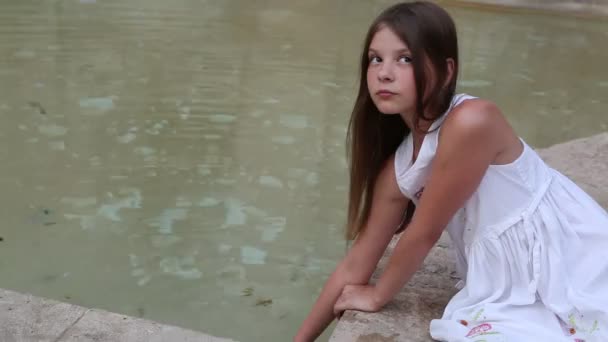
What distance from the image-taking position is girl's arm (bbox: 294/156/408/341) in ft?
6.07

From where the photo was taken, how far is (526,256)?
1.65 m

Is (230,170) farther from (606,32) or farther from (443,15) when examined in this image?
(606,32)

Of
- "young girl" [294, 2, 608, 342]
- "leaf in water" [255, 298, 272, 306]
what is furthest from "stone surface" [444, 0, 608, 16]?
"young girl" [294, 2, 608, 342]

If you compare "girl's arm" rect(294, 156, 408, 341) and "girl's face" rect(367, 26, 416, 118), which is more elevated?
"girl's face" rect(367, 26, 416, 118)

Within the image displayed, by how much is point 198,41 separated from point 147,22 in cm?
73

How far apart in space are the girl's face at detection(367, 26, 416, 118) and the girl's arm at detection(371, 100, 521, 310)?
110 millimetres

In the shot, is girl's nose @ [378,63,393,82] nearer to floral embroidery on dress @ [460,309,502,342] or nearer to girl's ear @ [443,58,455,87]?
girl's ear @ [443,58,455,87]

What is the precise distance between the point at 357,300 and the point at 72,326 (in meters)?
0.69

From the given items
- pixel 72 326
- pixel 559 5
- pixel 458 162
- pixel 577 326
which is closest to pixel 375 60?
pixel 458 162

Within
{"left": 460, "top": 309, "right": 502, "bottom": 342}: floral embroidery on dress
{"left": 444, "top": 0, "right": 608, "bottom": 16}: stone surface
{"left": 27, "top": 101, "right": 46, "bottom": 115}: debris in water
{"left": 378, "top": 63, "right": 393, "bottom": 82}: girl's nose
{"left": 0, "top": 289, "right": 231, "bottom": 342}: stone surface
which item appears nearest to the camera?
{"left": 460, "top": 309, "right": 502, "bottom": 342}: floral embroidery on dress

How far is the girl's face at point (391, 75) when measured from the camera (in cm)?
163

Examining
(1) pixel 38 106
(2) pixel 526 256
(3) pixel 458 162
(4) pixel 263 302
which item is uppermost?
(3) pixel 458 162

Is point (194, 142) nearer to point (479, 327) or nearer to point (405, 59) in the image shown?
point (405, 59)

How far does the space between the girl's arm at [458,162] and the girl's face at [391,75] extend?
0.11 metres
